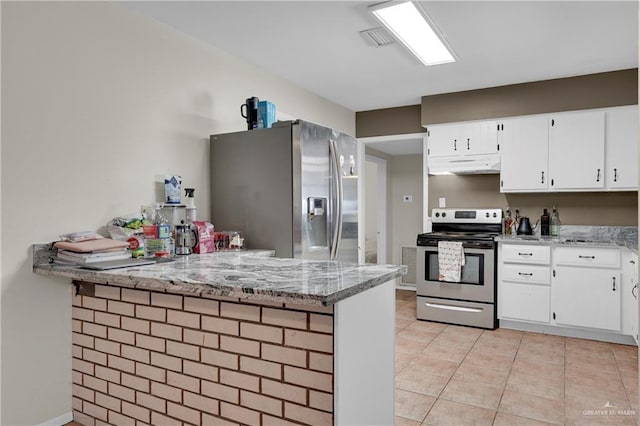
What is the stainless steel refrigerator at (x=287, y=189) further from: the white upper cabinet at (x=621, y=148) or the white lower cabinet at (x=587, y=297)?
the white upper cabinet at (x=621, y=148)

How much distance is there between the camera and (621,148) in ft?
12.3

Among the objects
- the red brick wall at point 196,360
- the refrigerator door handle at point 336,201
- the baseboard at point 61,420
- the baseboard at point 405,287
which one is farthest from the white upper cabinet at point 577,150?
the baseboard at point 61,420

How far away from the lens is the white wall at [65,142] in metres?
1.98

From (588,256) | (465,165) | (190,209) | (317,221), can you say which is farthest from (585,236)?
(190,209)

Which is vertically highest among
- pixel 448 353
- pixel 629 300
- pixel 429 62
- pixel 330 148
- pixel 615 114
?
pixel 429 62

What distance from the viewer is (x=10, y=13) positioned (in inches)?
77.7

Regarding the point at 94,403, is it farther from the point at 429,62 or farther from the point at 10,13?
the point at 429,62

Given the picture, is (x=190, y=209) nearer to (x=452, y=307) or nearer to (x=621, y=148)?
(x=452, y=307)

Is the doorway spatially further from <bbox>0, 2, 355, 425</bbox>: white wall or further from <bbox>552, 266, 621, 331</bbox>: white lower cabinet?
<bbox>0, 2, 355, 425</bbox>: white wall

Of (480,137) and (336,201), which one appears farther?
(480,137)

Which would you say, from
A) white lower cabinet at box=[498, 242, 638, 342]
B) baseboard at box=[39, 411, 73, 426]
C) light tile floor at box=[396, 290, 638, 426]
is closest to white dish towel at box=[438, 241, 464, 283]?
white lower cabinet at box=[498, 242, 638, 342]

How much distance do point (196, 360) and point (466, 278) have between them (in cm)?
308

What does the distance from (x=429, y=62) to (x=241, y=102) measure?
1.59 m

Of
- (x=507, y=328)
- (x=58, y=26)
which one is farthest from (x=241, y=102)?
(x=507, y=328)
